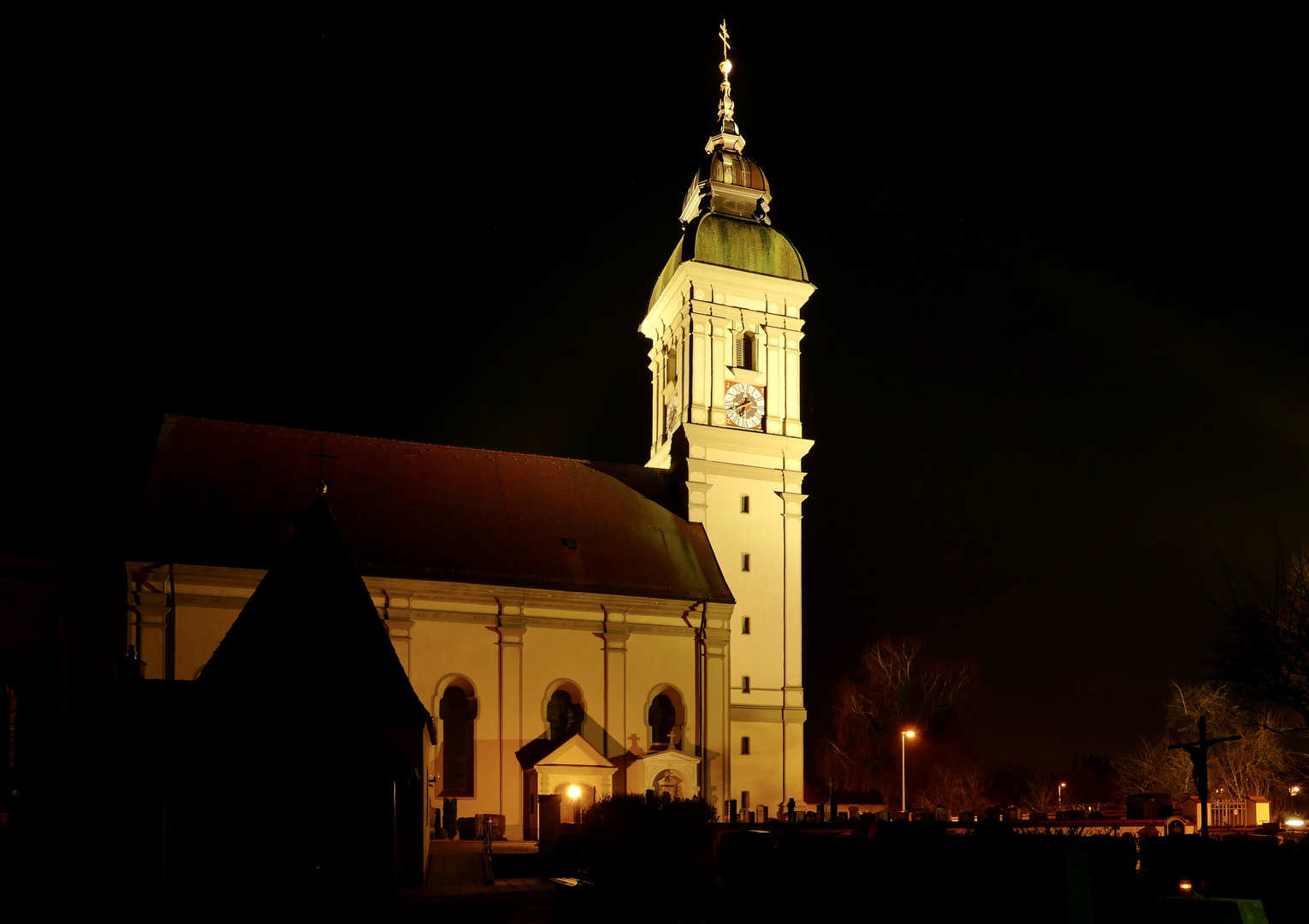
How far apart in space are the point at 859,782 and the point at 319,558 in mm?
46525

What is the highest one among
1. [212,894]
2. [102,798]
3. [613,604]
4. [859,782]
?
[613,604]

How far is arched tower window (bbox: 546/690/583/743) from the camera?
3681cm

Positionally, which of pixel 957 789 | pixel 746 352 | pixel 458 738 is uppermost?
pixel 746 352

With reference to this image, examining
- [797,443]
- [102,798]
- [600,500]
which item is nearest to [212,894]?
[102,798]

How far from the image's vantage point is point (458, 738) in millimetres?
35750

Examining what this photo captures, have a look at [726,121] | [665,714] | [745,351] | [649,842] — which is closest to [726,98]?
[726,121]

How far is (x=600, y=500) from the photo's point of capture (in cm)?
4134

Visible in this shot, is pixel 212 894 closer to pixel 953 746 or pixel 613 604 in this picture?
pixel 613 604

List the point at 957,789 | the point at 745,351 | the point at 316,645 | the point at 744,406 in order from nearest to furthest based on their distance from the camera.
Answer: the point at 316,645
the point at 744,406
the point at 745,351
the point at 957,789

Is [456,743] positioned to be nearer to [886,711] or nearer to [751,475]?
[751,475]

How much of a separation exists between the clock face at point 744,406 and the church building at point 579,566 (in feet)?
0.25

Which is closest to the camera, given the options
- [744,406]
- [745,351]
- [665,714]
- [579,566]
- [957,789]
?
[579,566]

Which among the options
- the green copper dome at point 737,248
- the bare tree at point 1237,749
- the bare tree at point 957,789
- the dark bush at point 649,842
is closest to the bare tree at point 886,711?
the bare tree at point 957,789

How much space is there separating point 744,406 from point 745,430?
114cm
